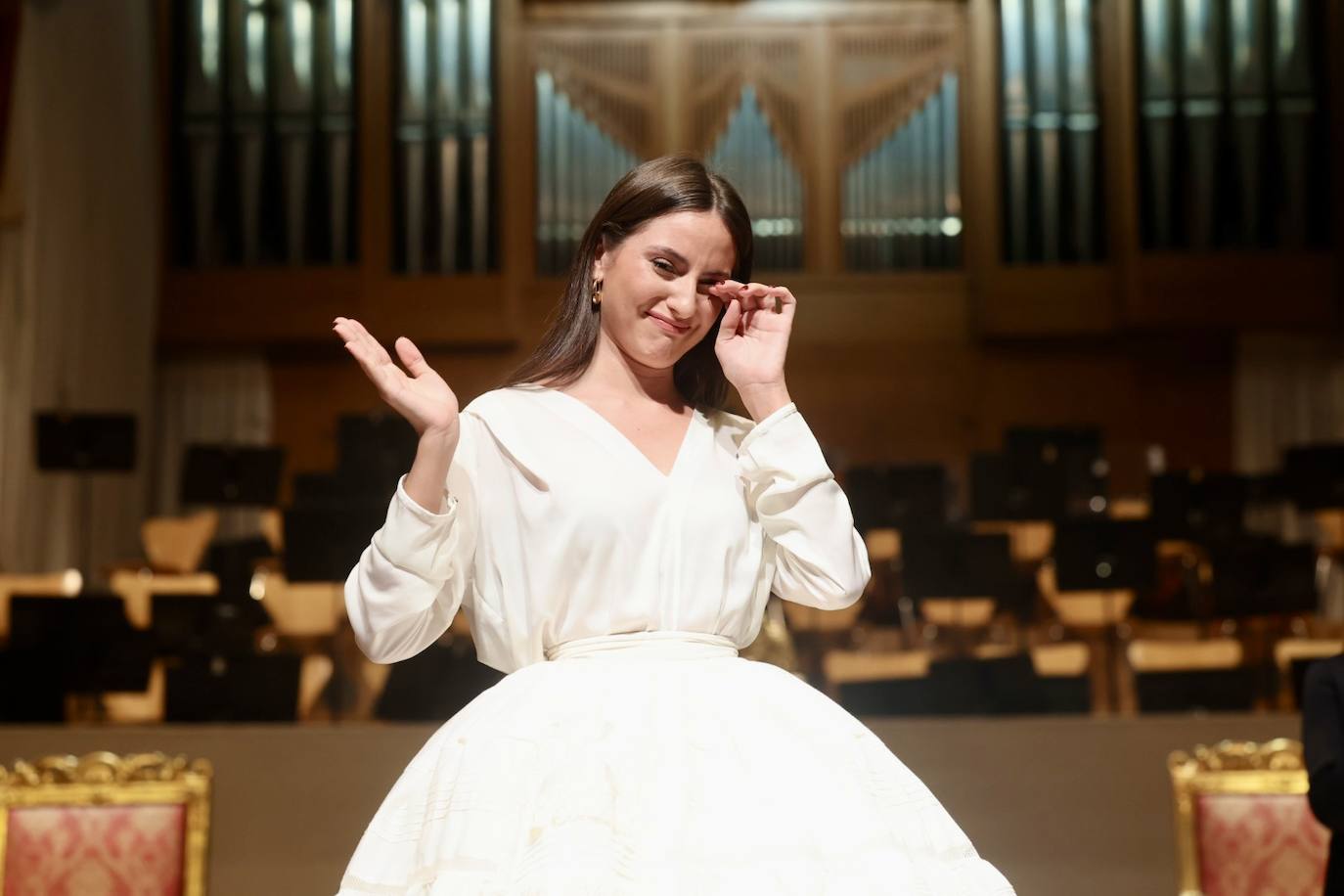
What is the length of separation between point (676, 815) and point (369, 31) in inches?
317

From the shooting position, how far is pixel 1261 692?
5.66m

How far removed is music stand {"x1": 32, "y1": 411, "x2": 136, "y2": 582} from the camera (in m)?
6.23

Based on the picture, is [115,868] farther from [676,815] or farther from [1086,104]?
[1086,104]

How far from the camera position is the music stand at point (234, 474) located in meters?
6.37

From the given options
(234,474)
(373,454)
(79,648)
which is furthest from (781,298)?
(234,474)

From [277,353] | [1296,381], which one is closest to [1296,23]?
[1296,381]

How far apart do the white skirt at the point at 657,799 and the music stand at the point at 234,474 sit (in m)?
4.99

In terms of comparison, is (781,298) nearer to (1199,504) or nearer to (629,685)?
(629,685)

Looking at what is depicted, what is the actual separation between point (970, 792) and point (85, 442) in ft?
13.0

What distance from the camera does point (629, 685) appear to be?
1.57 metres

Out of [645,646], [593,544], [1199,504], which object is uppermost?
[593,544]

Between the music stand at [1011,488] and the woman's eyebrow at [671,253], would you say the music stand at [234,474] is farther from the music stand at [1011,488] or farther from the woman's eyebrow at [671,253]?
the woman's eyebrow at [671,253]

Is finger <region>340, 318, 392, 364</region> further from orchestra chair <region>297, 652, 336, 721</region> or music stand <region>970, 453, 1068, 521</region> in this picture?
music stand <region>970, 453, 1068, 521</region>

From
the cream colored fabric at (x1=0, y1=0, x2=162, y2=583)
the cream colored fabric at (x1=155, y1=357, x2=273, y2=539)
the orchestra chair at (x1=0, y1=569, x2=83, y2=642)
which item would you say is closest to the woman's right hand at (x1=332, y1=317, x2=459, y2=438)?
the orchestra chair at (x1=0, y1=569, x2=83, y2=642)
